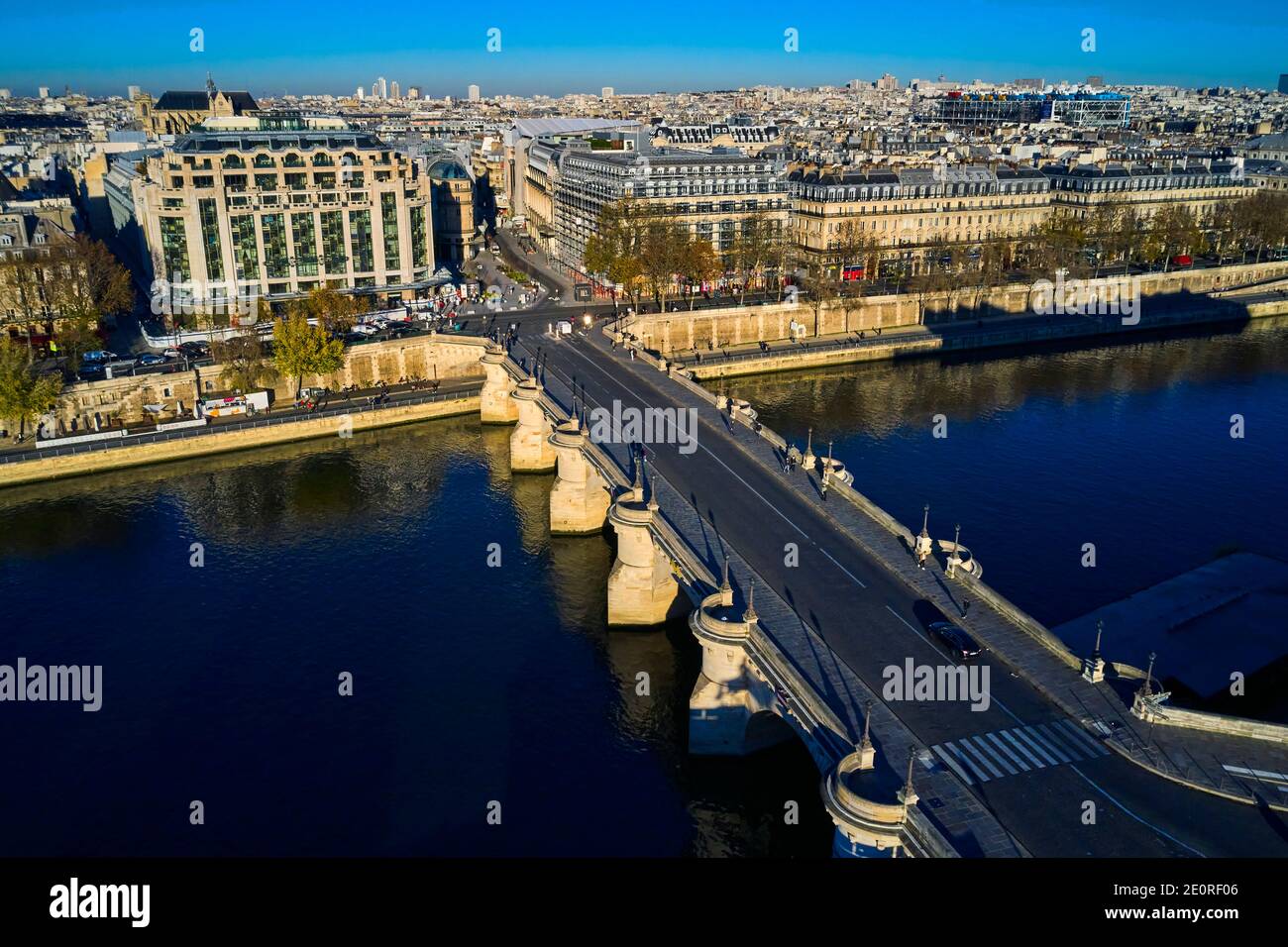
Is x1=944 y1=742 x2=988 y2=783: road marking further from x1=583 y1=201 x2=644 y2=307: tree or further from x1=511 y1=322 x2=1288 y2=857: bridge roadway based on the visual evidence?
x1=583 y1=201 x2=644 y2=307: tree

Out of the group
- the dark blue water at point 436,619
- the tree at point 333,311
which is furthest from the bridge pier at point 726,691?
the tree at point 333,311

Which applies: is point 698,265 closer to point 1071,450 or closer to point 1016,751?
point 1071,450

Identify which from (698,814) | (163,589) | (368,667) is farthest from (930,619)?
(163,589)

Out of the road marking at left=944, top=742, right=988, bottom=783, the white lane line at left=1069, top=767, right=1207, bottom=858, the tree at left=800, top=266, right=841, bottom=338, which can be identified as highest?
the tree at left=800, top=266, right=841, bottom=338

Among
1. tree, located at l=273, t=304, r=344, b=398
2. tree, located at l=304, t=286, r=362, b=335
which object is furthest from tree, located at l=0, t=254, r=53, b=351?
tree, located at l=273, t=304, r=344, b=398

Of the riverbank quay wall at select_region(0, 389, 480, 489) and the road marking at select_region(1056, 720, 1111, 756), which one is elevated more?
the riverbank quay wall at select_region(0, 389, 480, 489)
